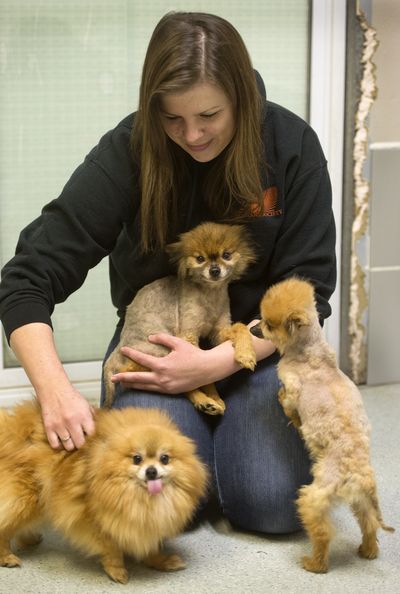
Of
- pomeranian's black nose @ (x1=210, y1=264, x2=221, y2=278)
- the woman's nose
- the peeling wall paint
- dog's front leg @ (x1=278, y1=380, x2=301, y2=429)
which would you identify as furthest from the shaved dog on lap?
the peeling wall paint

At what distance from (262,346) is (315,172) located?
0.44 meters

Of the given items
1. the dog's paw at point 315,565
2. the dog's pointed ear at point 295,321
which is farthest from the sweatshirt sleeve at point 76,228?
the dog's paw at point 315,565

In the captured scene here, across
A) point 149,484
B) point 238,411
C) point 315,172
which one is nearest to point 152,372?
point 238,411

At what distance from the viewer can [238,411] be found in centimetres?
194

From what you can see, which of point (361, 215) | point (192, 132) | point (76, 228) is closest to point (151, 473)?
point (76, 228)

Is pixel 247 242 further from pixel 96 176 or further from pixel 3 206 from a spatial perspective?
pixel 3 206

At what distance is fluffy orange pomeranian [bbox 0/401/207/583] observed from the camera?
1.58 metres

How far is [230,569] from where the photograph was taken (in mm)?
1735

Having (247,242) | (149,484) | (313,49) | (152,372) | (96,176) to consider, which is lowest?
(149,484)

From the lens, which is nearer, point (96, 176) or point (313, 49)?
point (96, 176)

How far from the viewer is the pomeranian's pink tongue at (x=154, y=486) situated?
1.57m

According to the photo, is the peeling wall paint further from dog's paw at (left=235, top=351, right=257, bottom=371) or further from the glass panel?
dog's paw at (left=235, top=351, right=257, bottom=371)

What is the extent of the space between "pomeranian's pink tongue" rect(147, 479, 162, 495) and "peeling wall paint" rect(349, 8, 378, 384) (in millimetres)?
1531

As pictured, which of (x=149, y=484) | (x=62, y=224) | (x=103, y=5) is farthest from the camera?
(x=103, y=5)
